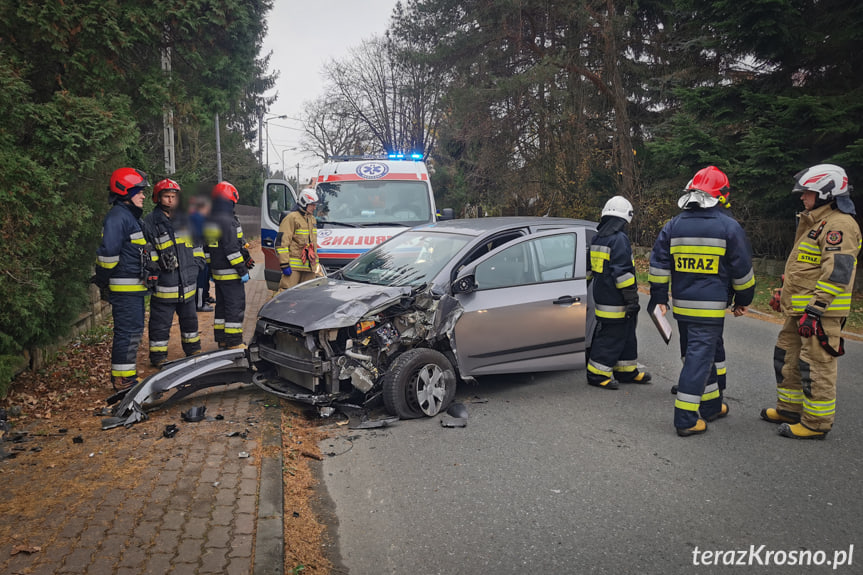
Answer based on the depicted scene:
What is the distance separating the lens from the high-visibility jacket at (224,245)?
6.98 metres

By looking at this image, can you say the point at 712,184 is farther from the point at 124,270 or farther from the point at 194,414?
the point at 124,270

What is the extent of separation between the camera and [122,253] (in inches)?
224

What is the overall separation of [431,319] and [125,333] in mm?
2846

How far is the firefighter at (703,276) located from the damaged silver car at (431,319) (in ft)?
4.24

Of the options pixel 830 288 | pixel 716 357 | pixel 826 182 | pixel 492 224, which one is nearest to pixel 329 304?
pixel 492 224

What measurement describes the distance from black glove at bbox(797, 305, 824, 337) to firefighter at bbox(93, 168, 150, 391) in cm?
558

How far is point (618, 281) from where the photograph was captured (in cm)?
564

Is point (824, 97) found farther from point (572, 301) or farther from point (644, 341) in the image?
point (572, 301)

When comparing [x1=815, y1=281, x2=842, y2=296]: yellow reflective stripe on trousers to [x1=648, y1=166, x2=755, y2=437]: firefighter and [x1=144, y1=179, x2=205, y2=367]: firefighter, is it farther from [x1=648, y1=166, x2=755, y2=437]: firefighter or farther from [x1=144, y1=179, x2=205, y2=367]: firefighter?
[x1=144, y1=179, x2=205, y2=367]: firefighter

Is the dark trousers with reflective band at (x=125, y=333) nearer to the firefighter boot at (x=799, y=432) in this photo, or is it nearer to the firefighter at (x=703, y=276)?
the firefighter at (x=703, y=276)

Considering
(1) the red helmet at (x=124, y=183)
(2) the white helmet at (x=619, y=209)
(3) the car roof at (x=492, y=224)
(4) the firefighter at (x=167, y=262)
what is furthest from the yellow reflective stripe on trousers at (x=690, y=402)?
(1) the red helmet at (x=124, y=183)

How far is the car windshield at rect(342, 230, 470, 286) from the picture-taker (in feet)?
18.5

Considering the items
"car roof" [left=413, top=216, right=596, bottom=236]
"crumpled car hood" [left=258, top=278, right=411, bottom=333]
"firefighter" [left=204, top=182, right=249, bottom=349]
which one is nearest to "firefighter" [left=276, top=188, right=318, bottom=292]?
"firefighter" [left=204, top=182, right=249, bottom=349]

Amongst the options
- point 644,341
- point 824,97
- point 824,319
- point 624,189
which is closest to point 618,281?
point 824,319
